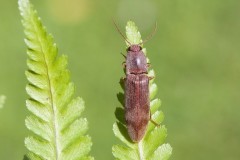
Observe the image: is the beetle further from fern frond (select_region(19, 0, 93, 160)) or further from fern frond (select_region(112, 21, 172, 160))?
fern frond (select_region(19, 0, 93, 160))

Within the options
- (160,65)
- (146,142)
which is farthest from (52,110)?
(160,65)

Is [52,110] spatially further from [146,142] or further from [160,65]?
[160,65]

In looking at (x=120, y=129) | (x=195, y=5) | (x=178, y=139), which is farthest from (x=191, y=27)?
(x=120, y=129)

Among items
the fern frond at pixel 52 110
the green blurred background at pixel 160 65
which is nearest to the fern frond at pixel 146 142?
the fern frond at pixel 52 110

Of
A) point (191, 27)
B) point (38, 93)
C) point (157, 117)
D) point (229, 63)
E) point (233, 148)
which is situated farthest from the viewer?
point (191, 27)

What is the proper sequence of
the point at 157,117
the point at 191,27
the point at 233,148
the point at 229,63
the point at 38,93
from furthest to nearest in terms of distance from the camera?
the point at 191,27 → the point at 229,63 → the point at 233,148 → the point at 157,117 → the point at 38,93

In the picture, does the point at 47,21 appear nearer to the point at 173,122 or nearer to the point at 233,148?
the point at 173,122

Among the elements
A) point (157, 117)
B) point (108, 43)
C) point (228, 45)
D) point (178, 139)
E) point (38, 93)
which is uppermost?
point (228, 45)
